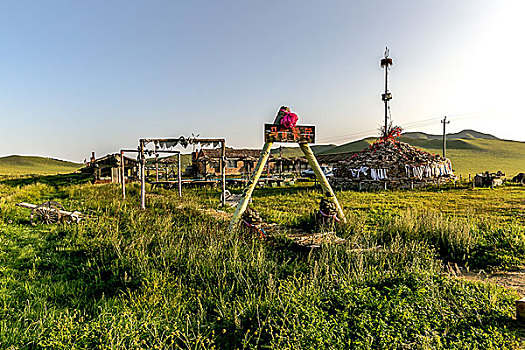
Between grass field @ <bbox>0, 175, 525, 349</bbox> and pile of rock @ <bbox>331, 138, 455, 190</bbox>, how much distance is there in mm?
16958

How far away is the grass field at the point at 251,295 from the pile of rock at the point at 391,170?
17.0 m

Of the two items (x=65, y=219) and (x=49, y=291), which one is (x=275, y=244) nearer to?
(x=49, y=291)

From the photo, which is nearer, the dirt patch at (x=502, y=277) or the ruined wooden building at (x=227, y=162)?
the dirt patch at (x=502, y=277)

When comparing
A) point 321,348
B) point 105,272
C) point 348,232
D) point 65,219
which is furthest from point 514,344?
point 65,219

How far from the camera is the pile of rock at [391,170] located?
23.5 m

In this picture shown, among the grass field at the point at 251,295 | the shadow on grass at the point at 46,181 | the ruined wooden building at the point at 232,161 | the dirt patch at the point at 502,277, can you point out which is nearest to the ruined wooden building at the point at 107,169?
the shadow on grass at the point at 46,181

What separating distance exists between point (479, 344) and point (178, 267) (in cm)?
395

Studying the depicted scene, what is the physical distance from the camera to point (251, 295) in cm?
362

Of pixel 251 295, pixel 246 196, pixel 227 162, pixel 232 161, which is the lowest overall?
pixel 251 295

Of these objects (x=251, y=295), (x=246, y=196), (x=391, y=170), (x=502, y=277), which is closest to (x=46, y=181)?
(x=246, y=196)

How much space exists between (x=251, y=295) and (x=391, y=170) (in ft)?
75.6

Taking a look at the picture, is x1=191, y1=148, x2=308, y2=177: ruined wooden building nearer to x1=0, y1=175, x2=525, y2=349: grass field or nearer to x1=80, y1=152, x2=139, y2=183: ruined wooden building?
x1=80, y1=152, x2=139, y2=183: ruined wooden building

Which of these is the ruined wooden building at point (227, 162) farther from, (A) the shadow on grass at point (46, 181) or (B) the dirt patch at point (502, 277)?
(B) the dirt patch at point (502, 277)

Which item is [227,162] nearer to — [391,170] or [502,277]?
[391,170]
